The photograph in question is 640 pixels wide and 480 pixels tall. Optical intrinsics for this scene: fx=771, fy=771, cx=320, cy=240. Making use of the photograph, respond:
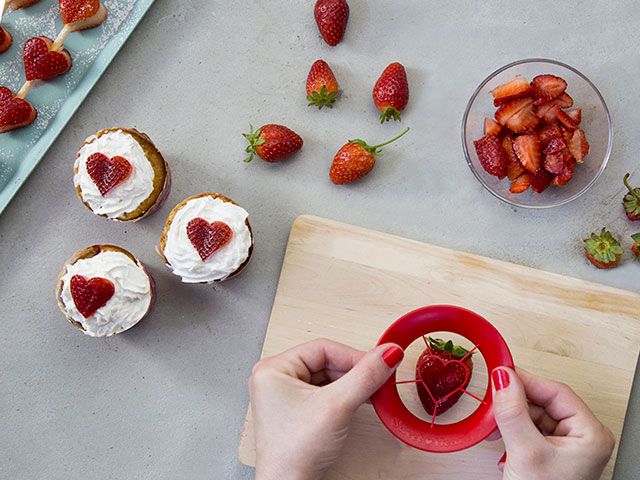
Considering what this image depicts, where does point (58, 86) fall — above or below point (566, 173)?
above

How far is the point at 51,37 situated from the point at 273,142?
0.68 metres

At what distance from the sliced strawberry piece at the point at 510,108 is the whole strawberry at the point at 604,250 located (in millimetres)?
374

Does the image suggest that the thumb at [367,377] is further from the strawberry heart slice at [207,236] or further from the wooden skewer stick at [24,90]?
the wooden skewer stick at [24,90]

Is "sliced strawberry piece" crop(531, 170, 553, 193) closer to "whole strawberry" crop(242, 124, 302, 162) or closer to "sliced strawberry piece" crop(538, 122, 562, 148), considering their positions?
"sliced strawberry piece" crop(538, 122, 562, 148)

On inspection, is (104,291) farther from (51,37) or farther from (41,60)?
(51,37)

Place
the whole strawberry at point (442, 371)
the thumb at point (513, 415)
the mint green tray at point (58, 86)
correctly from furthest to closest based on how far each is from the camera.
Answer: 1. the mint green tray at point (58, 86)
2. the whole strawberry at point (442, 371)
3. the thumb at point (513, 415)

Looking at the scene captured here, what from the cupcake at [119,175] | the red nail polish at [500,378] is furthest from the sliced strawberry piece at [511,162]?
the cupcake at [119,175]

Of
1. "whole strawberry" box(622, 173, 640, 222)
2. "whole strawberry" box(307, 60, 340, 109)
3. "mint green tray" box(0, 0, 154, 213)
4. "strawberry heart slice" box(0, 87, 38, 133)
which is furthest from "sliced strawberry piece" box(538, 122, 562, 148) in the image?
"strawberry heart slice" box(0, 87, 38, 133)

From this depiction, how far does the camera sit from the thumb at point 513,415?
4.95ft

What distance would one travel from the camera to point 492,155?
194 cm

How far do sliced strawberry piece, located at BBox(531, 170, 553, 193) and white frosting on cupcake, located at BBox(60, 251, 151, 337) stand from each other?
1.00 meters

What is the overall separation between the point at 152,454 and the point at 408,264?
2.72ft

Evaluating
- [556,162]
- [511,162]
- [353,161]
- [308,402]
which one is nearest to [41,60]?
[353,161]

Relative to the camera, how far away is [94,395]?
203cm
